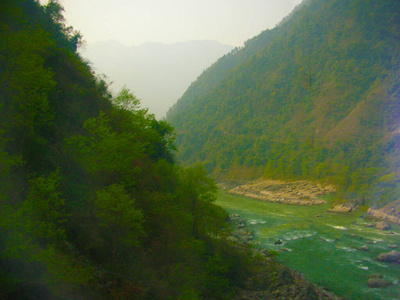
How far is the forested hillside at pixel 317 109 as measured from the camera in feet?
184

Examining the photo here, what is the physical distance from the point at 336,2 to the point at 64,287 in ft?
407

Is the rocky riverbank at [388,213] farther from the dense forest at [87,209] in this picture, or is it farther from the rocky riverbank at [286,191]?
the dense forest at [87,209]

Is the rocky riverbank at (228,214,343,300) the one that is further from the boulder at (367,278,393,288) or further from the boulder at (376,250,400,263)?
the boulder at (376,250,400,263)

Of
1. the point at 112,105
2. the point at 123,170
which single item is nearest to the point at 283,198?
the point at 112,105

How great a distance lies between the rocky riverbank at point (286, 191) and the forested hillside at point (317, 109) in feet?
10.8

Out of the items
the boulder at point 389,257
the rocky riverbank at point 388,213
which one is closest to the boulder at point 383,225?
the rocky riverbank at point 388,213

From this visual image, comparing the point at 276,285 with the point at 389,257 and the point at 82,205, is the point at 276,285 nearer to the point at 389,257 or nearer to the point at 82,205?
the point at 389,257

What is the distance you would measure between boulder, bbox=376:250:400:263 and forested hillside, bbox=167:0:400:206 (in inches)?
702

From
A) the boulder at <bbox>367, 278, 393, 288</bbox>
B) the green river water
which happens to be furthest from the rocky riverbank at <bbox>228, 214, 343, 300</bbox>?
the boulder at <bbox>367, 278, 393, 288</bbox>

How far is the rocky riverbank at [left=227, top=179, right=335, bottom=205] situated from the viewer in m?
48.1

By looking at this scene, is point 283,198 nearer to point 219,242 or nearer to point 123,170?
point 219,242

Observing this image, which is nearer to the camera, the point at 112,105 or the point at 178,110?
the point at 112,105

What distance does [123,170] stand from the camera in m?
13.2

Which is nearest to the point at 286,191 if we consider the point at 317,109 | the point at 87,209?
the point at 317,109
